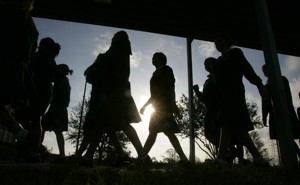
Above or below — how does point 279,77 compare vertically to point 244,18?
below

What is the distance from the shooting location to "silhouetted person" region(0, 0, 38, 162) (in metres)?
2.81

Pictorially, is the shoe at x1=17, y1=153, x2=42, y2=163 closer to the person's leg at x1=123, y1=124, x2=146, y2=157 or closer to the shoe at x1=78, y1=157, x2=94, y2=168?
the shoe at x1=78, y1=157, x2=94, y2=168

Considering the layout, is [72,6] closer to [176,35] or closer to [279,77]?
[176,35]

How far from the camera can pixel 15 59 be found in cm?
292

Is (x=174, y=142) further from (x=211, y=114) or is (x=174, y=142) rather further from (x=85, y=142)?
(x=85, y=142)

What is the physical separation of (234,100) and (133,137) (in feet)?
5.04

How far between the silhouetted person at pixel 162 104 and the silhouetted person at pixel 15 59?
2.32 m

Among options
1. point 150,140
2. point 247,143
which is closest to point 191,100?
point 150,140

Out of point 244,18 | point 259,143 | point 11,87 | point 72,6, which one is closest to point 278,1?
point 244,18

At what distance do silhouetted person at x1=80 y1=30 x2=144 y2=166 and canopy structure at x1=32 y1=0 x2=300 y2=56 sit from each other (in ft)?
7.76

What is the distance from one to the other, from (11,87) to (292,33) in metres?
7.58

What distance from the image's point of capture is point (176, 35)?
23.6 ft

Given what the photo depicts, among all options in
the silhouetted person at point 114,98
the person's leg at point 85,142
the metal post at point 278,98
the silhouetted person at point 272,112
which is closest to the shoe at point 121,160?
the silhouetted person at point 114,98

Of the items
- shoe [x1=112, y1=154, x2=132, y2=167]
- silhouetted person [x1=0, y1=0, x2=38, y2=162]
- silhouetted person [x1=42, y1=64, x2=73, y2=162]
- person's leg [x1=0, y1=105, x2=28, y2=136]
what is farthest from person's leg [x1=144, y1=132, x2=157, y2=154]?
person's leg [x1=0, y1=105, x2=28, y2=136]
